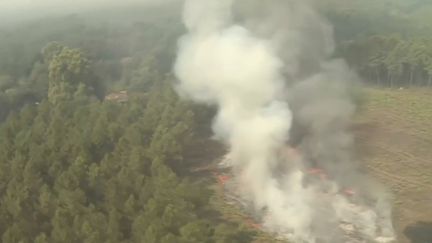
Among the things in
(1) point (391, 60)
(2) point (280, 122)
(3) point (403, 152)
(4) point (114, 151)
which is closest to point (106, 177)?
(4) point (114, 151)

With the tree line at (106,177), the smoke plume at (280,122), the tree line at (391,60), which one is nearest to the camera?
the tree line at (106,177)

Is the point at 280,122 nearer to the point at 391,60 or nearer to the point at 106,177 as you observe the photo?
the point at 106,177

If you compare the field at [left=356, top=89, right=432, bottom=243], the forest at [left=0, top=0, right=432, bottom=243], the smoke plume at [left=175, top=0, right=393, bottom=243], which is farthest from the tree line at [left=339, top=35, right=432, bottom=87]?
the smoke plume at [left=175, top=0, right=393, bottom=243]

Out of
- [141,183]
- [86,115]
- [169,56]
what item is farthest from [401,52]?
[141,183]

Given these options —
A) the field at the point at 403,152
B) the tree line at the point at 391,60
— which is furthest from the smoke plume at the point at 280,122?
the tree line at the point at 391,60

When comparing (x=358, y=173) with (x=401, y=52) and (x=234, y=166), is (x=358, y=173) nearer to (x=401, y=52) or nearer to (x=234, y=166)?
(x=234, y=166)

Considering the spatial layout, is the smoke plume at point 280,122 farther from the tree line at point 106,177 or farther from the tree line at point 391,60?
the tree line at point 391,60

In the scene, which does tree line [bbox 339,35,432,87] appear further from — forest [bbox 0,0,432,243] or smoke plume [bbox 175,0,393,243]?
smoke plume [bbox 175,0,393,243]
